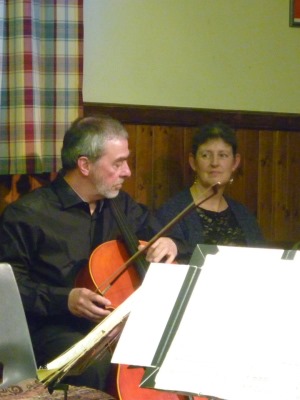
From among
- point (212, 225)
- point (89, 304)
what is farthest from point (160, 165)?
point (89, 304)

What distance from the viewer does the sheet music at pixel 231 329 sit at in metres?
1.29

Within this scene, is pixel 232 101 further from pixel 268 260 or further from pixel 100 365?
pixel 268 260

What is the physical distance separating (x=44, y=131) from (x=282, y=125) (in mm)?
1184

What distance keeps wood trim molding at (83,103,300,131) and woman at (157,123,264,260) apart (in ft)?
0.48

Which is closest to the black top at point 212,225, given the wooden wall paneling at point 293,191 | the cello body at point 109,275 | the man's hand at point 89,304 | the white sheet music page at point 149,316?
the wooden wall paneling at point 293,191

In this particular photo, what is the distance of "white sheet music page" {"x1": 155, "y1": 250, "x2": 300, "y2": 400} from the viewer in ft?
4.22

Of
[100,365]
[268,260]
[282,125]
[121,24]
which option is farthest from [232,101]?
[268,260]

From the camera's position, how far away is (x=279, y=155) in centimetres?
359

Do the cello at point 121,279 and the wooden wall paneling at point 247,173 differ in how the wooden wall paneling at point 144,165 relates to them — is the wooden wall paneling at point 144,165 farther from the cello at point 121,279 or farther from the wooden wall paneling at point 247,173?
the cello at point 121,279

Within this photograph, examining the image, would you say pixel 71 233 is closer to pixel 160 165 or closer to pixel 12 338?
pixel 12 338

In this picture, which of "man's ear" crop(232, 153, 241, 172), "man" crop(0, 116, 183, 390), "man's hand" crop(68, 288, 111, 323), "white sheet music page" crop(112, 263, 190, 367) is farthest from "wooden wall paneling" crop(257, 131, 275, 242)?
"white sheet music page" crop(112, 263, 190, 367)

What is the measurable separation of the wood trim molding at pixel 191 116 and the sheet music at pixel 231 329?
180cm

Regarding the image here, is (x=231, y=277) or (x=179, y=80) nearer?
(x=231, y=277)

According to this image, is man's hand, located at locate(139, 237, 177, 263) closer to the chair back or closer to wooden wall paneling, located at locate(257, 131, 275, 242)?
the chair back
